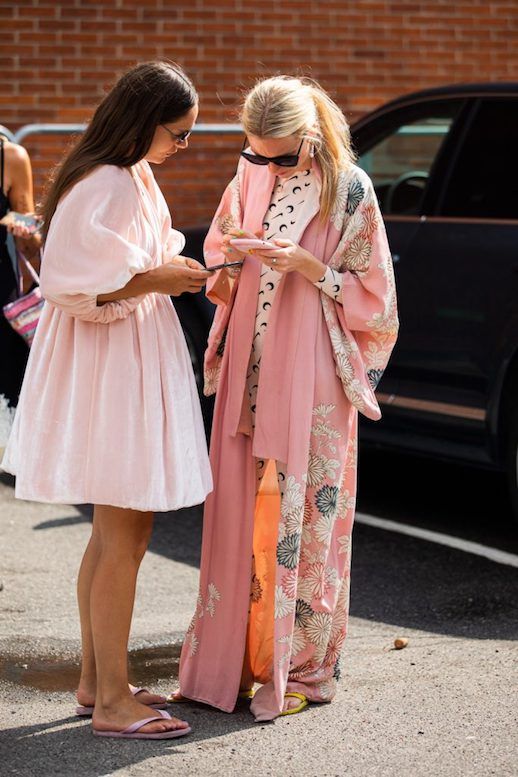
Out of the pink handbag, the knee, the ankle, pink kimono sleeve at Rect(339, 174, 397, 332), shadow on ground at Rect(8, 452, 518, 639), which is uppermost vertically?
pink kimono sleeve at Rect(339, 174, 397, 332)

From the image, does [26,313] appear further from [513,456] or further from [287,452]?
[513,456]

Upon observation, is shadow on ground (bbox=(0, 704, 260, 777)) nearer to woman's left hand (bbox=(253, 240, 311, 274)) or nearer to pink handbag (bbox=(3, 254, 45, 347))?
woman's left hand (bbox=(253, 240, 311, 274))

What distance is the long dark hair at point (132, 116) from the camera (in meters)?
3.77

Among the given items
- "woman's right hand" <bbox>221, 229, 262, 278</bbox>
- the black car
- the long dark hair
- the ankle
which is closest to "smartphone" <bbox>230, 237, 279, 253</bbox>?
"woman's right hand" <bbox>221, 229, 262, 278</bbox>

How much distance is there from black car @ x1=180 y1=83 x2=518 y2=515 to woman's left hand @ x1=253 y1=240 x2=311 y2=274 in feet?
6.65

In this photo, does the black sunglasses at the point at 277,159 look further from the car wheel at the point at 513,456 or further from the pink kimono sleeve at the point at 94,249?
the car wheel at the point at 513,456

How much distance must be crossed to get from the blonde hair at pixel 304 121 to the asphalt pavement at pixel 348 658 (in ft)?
4.94

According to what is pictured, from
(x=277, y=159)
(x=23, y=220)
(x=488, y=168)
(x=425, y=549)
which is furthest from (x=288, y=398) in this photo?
(x=488, y=168)

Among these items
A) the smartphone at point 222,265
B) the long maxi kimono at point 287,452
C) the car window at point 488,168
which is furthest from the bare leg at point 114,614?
the car window at point 488,168

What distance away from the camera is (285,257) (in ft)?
12.8

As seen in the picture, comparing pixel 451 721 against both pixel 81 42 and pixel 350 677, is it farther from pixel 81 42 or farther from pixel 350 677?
pixel 81 42

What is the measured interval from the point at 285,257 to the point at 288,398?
44cm

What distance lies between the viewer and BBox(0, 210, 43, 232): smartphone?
17.9 feet

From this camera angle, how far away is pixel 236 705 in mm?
4254
